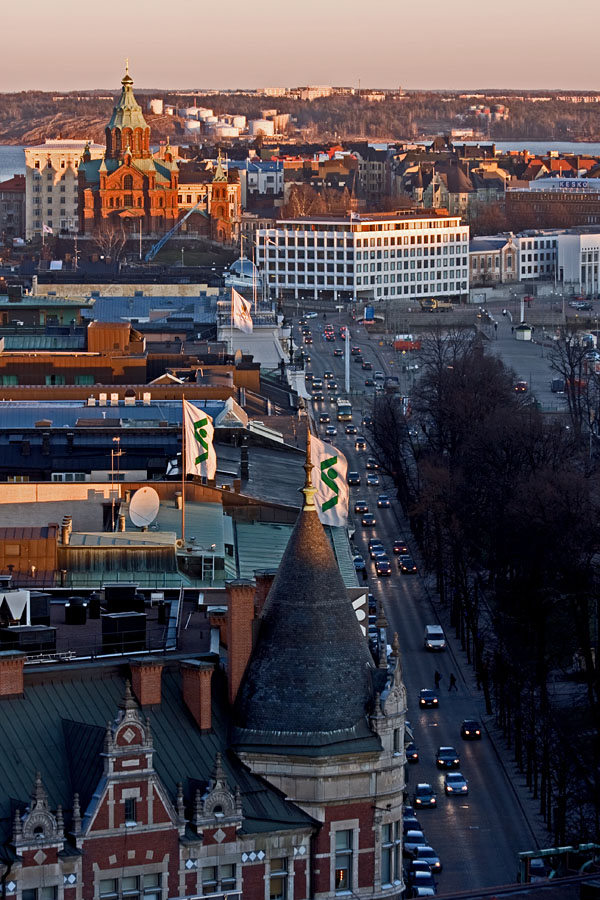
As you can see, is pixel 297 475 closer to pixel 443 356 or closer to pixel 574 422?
pixel 574 422

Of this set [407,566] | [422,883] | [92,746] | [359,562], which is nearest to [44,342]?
[407,566]

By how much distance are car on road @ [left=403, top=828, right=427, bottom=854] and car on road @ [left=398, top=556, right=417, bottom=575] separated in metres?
43.0

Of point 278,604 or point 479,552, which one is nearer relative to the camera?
point 278,604

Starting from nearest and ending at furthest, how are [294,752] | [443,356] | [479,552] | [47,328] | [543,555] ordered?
[294,752], [543,555], [479,552], [47,328], [443,356]

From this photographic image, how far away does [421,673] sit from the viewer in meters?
87.9

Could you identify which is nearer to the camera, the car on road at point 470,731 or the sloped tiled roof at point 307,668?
the sloped tiled roof at point 307,668

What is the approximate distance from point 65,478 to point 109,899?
140ft

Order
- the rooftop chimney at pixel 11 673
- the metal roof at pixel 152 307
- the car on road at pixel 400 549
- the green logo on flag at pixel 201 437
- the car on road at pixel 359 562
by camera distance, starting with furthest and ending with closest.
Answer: the metal roof at pixel 152 307, the car on road at pixel 400 549, the car on road at pixel 359 562, the green logo on flag at pixel 201 437, the rooftop chimney at pixel 11 673

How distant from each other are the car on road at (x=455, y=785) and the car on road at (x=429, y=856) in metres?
7.42

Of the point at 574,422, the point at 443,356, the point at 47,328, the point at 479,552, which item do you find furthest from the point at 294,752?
the point at 443,356

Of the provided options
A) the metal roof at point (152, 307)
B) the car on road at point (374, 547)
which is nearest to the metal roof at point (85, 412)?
the car on road at point (374, 547)

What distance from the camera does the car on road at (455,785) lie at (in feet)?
234

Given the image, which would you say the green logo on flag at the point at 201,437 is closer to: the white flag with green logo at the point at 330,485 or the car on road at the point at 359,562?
the white flag with green logo at the point at 330,485

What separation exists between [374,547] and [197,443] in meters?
41.7
